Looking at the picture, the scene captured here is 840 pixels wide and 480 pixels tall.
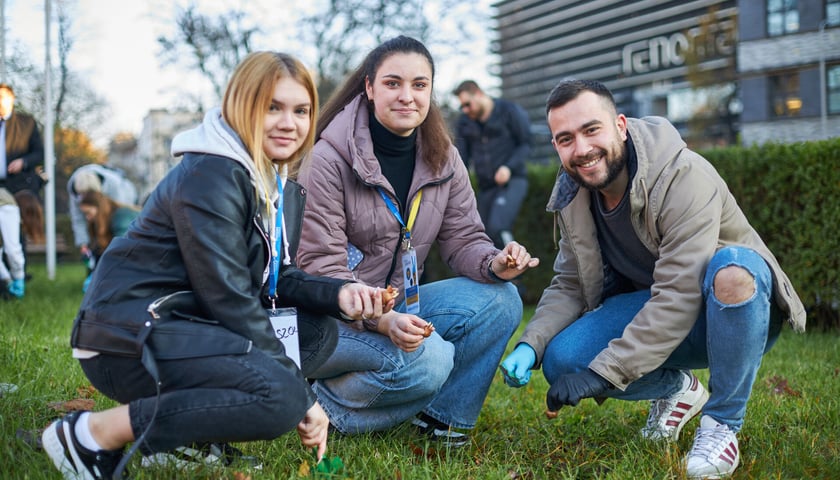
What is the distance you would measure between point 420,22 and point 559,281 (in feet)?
55.4

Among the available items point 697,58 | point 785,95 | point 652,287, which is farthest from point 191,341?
point 697,58

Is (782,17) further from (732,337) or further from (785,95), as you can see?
(732,337)

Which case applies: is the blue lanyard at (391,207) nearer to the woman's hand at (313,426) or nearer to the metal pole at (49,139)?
the woman's hand at (313,426)

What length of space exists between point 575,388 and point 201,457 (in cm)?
129

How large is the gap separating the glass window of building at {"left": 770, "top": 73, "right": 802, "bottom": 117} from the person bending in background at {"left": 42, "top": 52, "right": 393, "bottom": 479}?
3493 centimetres

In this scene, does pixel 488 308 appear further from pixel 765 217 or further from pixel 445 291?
pixel 765 217

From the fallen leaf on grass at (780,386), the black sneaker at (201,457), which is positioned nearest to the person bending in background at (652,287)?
the fallen leaf on grass at (780,386)

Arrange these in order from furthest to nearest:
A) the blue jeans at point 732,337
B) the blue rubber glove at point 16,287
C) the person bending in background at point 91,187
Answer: the person bending in background at point 91,187, the blue rubber glove at point 16,287, the blue jeans at point 732,337

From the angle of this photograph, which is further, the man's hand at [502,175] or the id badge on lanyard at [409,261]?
the man's hand at [502,175]

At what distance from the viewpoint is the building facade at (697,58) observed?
31.6m

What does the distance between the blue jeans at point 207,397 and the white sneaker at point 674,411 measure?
1599mm

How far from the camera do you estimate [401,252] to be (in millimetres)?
3227

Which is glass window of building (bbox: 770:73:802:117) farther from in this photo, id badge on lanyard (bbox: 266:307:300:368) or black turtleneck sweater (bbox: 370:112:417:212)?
id badge on lanyard (bbox: 266:307:300:368)

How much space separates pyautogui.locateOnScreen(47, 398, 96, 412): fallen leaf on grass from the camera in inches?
120
